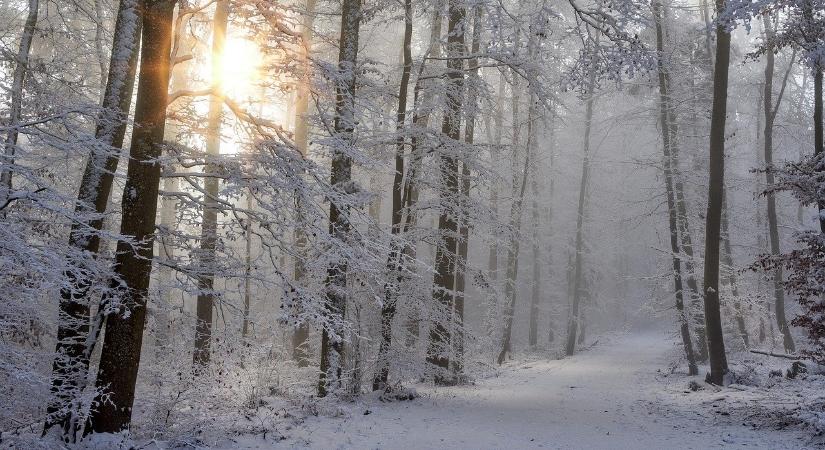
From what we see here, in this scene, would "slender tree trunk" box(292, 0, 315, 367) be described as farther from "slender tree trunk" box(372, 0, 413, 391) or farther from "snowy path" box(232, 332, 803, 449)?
"snowy path" box(232, 332, 803, 449)

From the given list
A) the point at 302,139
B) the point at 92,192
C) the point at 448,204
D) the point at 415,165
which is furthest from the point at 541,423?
the point at 302,139

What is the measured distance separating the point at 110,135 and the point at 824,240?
10.0 meters

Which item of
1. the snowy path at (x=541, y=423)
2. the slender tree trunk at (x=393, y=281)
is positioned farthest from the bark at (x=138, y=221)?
the slender tree trunk at (x=393, y=281)

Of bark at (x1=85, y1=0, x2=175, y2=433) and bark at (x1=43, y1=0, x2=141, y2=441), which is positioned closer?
bark at (x1=85, y1=0, x2=175, y2=433)

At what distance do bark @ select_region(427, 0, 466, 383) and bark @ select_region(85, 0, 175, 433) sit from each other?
623 centimetres

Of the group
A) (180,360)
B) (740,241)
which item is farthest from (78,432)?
(740,241)

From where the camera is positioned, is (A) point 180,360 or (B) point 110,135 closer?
(B) point 110,135

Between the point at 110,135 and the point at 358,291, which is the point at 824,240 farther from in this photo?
the point at 110,135

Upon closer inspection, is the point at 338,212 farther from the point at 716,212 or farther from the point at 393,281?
the point at 716,212

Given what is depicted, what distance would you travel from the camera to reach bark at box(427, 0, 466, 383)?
11695mm

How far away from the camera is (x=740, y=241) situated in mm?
31281

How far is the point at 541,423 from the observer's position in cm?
958

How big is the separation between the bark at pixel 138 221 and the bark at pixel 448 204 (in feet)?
20.5

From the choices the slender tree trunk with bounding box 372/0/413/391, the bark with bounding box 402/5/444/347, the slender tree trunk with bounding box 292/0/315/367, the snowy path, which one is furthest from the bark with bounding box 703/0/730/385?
the slender tree trunk with bounding box 292/0/315/367
